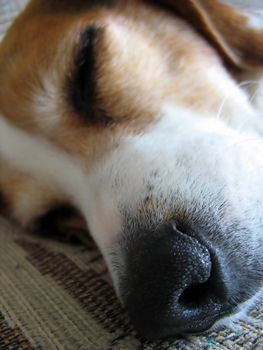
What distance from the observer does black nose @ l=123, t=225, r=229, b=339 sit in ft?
2.48

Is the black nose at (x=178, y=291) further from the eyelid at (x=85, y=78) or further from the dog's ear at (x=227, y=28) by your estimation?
the dog's ear at (x=227, y=28)

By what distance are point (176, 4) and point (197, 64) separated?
19 cm

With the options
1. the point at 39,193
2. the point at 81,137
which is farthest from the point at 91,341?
the point at 39,193

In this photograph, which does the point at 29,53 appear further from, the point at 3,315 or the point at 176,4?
the point at 3,315

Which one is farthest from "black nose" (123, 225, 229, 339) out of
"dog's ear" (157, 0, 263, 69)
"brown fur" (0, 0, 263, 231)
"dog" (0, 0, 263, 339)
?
"dog's ear" (157, 0, 263, 69)

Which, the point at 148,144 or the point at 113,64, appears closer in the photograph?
the point at 148,144

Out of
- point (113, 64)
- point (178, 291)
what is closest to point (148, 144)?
point (113, 64)

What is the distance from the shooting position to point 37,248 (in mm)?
1287

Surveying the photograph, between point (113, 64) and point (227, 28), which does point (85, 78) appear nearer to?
point (113, 64)

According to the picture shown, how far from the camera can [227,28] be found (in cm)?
129

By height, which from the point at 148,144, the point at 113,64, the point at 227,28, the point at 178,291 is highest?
the point at 227,28

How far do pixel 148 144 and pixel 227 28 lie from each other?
430 millimetres

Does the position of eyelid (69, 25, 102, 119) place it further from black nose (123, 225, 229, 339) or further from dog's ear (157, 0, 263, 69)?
black nose (123, 225, 229, 339)

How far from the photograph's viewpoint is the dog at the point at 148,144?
31.7 inches
